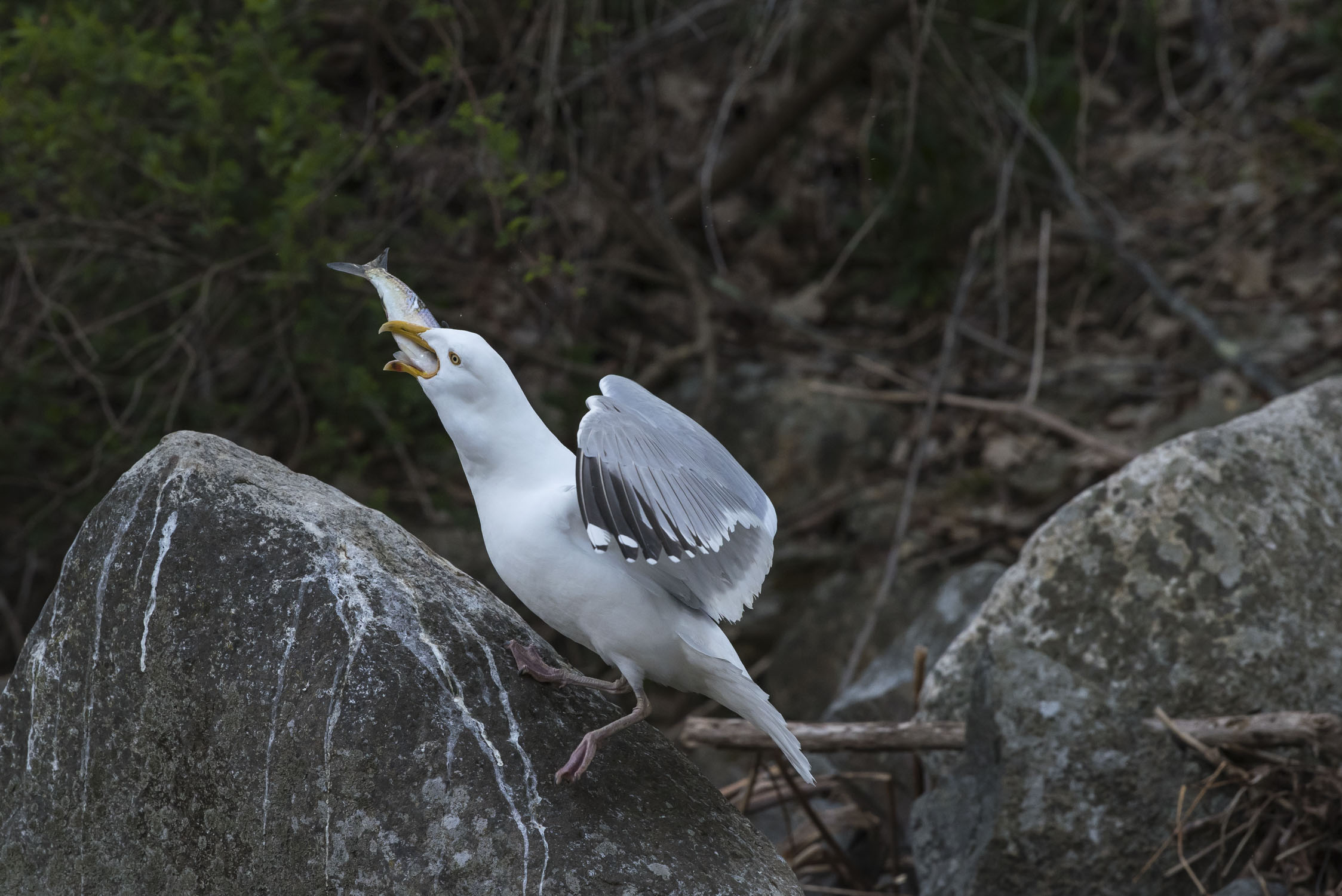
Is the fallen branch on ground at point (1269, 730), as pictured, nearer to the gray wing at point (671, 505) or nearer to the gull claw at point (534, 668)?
the gray wing at point (671, 505)

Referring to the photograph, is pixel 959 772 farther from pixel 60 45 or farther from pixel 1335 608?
pixel 60 45

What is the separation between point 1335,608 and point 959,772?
37.9 inches

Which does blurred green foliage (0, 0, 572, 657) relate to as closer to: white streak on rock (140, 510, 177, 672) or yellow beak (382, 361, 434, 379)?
yellow beak (382, 361, 434, 379)

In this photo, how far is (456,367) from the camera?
7.76 feet

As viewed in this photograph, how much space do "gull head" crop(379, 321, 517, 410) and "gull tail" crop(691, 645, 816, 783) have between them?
23.9 inches

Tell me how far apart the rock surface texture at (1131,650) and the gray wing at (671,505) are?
3.26 feet

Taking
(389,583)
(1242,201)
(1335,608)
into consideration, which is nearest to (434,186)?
(389,583)

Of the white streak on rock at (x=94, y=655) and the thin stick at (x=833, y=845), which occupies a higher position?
the white streak on rock at (x=94, y=655)

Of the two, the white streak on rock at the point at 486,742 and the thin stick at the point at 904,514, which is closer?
the white streak on rock at the point at 486,742

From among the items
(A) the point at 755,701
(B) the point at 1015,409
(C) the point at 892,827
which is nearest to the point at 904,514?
(B) the point at 1015,409

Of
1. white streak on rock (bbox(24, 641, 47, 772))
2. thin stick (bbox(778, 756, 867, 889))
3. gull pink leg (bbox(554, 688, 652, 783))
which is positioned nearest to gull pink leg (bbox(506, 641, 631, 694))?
gull pink leg (bbox(554, 688, 652, 783))

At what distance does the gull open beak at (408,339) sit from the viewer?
2373 millimetres

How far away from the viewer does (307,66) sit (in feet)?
15.5

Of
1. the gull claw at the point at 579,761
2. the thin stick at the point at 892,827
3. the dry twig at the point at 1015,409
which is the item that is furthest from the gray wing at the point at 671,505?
the dry twig at the point at 1015,409
